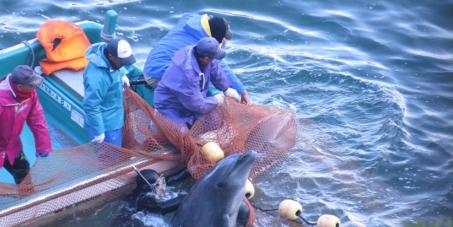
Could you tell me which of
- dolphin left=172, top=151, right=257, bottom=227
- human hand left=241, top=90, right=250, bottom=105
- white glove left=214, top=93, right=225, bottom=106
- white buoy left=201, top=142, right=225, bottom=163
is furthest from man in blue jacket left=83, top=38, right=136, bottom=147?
human hand left=241, top=90, right=250, bottom=105

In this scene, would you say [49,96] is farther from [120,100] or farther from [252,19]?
[252,19]

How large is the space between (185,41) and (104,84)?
2.15m

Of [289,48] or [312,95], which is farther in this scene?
[289,48]

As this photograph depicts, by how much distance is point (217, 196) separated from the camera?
821 cm

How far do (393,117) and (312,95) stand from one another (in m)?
1.67

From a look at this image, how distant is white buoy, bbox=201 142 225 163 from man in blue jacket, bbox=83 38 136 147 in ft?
4.47

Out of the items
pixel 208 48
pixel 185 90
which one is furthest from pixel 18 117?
pixel 208 48

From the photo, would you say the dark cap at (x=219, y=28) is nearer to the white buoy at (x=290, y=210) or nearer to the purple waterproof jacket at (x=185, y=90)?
the purple waterproof jacket at (x=185, y=90)

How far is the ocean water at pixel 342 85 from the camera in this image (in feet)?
34.7

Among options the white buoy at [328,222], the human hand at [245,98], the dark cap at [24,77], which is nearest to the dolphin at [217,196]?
the white buoy at [328,222]

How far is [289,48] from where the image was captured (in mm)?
15273

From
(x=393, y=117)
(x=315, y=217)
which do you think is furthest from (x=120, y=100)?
(x=393, y=117)

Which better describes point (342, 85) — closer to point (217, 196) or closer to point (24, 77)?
point (217, 196)

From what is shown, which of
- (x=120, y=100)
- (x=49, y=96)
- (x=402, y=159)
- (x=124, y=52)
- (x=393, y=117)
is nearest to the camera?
(x=124, y=52)
